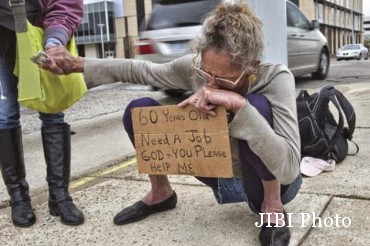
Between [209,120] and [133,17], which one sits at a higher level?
[133,17]

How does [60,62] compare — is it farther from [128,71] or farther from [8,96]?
[8,96]

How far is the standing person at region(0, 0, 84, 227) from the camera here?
8.23ft

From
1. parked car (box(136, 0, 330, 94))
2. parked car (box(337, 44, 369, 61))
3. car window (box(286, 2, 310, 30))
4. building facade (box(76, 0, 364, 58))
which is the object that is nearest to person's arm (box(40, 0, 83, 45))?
parked car (box(136, 0, 330, 94))

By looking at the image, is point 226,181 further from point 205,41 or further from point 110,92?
point 110,92

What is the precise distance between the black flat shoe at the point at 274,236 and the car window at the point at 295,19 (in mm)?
6887

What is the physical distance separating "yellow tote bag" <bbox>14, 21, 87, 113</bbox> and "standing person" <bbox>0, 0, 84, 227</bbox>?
0.08 meters

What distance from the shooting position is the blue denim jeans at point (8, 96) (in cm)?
258

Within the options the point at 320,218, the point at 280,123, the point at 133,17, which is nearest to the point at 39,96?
the point at 280,123

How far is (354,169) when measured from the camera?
3.27 meters

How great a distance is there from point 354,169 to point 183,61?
5.24 ft

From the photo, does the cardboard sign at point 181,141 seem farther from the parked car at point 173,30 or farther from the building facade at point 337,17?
the building facade at point 337,17

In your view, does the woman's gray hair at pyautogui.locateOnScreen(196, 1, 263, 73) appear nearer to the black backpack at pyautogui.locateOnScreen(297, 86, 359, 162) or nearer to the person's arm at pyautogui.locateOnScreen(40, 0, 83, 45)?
the person's arm at pyautogui.locateOnScreen(40, 0, 83, 45)

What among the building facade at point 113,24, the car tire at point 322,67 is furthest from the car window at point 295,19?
the building facade at point 113,24

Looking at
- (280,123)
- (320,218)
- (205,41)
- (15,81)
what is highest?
(205,41)
